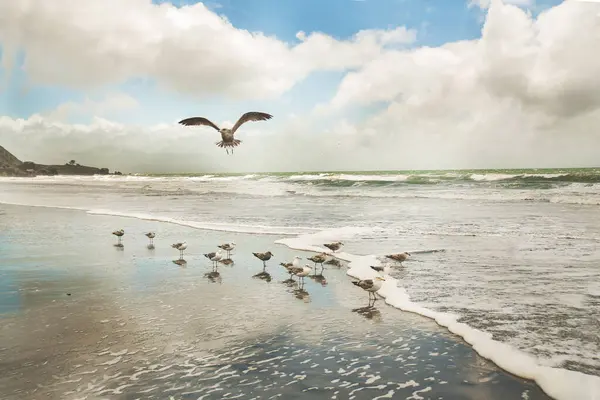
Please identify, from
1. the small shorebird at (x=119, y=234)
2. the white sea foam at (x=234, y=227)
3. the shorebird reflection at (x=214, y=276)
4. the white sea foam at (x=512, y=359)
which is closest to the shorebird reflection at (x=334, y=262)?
the white sea foam at (x=512, y=359)

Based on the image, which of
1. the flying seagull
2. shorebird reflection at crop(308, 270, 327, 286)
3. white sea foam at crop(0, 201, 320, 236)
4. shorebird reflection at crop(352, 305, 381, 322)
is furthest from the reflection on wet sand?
white sea foam at crop(0, 201, 320, 236)

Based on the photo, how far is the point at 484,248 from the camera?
4.35m

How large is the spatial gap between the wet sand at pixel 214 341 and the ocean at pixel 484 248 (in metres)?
0.21

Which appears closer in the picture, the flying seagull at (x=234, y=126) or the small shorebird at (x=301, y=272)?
the small shorebird at (x=301, y=272)

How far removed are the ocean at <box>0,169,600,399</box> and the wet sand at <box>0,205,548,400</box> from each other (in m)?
0.21

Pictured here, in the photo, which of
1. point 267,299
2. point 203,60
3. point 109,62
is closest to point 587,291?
point 267,299

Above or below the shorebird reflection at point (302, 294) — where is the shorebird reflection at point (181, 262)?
above

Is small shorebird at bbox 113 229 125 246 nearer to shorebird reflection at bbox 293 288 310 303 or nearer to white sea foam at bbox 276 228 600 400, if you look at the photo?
shorebird reflection at bbox 293 288 310 303

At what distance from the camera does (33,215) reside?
279 inches

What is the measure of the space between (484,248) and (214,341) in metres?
3.05

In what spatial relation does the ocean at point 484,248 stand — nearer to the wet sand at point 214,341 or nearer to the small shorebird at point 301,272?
the wet sand at point 214,341

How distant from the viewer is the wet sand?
5.56ft

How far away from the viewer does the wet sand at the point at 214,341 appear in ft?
5.56

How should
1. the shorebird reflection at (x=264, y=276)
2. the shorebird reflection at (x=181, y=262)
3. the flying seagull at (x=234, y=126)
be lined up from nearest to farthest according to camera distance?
the shorebird reflection at (x=264, y=276) < the shorebird reflection at (x=181, y=262) < the flying seagull at (x=234, y=126)
